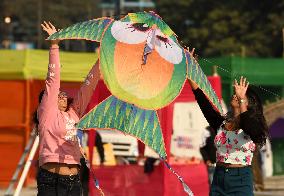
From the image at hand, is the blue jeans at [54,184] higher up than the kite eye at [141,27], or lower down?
lower down

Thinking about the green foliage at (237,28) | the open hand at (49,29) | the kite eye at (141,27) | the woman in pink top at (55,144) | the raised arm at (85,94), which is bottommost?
the woman in pink top at (55,144)

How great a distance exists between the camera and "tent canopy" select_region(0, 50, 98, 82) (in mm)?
18188

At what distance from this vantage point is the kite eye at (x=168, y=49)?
26.7 ft

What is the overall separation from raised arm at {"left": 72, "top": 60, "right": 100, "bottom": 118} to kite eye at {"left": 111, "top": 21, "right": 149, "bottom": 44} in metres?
0.33

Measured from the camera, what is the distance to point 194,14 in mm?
65500

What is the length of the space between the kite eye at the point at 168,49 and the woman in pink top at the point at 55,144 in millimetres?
909

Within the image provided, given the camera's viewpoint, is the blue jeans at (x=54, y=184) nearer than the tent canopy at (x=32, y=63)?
Yes

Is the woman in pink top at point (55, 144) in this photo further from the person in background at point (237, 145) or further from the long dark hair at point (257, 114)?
the long dark hair at point (257, 114)

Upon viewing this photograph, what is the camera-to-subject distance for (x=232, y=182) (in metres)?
7.70

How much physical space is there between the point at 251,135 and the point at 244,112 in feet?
0.63

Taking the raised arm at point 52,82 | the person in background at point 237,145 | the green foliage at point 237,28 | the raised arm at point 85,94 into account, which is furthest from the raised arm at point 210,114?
the green foliage at point 237,28

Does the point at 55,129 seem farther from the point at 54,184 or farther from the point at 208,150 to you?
the point at 208,150

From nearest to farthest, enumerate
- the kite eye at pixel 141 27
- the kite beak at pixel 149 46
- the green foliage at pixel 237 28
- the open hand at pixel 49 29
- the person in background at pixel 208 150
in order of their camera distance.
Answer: the open hand at pixel 49 29, the kite beak at pixel 149 46, the kite eye at pixel 141 27, the person in background at pixel 208 150, the green foliage at pixel 237 28

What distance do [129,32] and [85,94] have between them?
0.68 m
